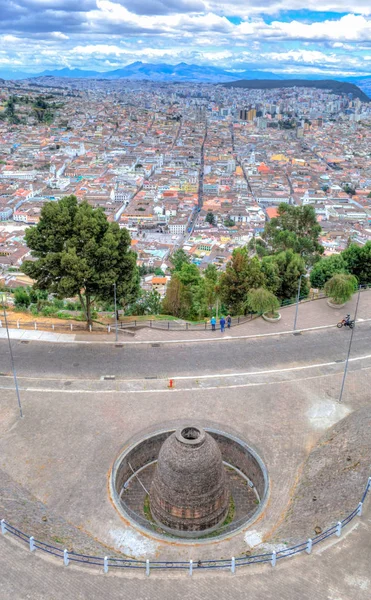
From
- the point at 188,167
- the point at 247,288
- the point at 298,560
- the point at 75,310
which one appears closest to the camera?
the point at 298,560

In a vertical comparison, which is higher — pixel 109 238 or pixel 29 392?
pixel 109 238

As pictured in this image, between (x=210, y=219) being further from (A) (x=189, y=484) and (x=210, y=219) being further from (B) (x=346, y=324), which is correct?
(A) (x=189, y=484)

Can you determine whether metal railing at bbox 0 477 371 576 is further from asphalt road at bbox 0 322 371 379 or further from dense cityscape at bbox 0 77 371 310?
dense cityscape at bbox 0 77 371 310

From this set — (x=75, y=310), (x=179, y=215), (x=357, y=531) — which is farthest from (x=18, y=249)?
(x=357, y=531)

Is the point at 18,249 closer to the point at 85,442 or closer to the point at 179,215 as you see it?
the point at 179,215

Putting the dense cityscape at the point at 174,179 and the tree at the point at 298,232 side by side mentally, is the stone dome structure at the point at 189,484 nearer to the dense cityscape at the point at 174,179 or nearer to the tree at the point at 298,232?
the tree at the point at 298,232

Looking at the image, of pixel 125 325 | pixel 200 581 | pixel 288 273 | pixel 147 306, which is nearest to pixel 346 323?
pixel 288 273
